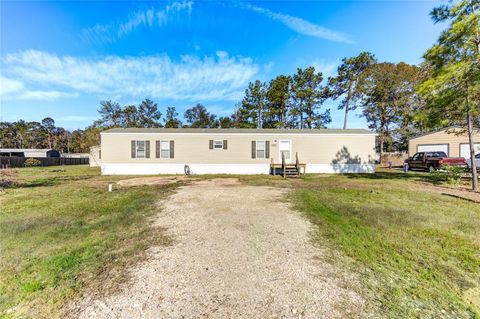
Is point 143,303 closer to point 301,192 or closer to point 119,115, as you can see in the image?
point 301,192

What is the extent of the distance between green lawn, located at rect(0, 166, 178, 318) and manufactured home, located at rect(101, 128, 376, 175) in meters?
7.62

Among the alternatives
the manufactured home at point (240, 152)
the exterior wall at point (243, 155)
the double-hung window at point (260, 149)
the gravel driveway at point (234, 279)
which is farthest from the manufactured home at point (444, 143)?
the gravel driveway at point (234, 279)

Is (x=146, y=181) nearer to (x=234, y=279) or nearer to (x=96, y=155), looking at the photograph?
(x=234, y=279)

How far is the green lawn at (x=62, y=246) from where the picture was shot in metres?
2.45

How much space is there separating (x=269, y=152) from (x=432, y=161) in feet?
36.2

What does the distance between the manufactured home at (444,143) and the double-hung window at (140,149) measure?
909 inches

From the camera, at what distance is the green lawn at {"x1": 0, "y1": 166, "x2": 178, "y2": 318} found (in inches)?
96.5

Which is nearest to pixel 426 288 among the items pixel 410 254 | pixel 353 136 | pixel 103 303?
pixel 410 254

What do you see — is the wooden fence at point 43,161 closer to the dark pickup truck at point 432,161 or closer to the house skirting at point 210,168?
the house skirting at point 210,168

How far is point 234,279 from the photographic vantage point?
2.67m

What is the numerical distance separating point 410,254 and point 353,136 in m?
12.7

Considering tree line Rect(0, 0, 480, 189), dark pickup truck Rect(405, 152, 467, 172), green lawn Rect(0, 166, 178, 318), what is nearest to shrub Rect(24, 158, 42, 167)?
tree line Rect(0, 0, 480, 189)

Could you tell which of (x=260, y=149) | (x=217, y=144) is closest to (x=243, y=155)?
(x=260, y=149)

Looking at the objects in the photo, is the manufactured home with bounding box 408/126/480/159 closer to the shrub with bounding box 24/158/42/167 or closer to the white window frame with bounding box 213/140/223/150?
the white window frame with bounding box 213/140/223/150
